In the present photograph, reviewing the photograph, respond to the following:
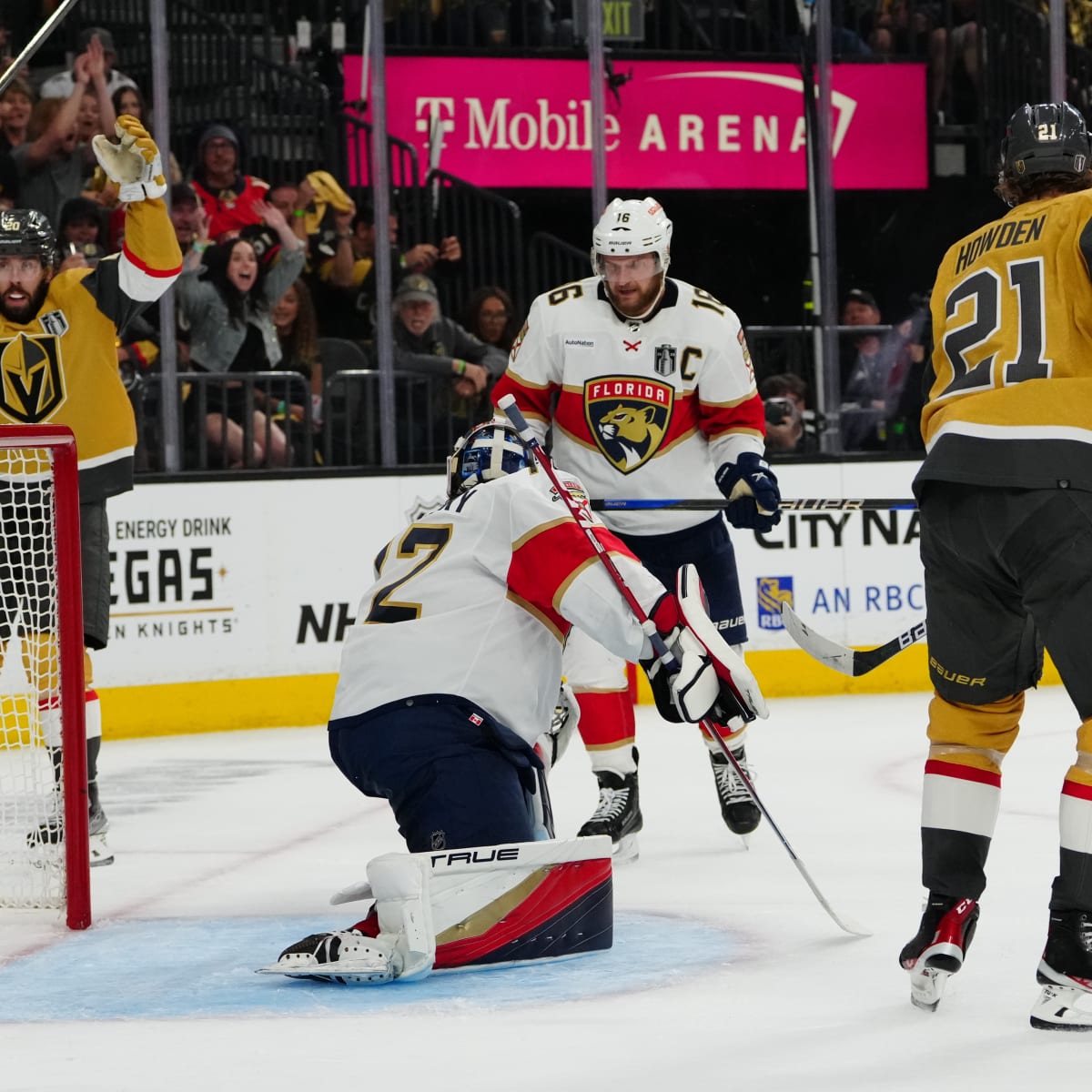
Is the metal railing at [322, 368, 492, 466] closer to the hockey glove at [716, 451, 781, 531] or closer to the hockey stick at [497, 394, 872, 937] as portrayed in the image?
the hockey glove at [716, 451, 781, 531]

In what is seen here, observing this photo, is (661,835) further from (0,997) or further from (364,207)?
(364,207)

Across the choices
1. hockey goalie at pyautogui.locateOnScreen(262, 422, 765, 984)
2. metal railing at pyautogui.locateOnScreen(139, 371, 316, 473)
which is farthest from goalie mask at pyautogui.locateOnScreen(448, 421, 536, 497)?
metal railing at pyautogui.locateOnScreen(139, 371, 316, 473)

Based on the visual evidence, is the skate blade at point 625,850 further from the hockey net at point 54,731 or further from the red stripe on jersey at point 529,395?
the hockey net at point 54,731

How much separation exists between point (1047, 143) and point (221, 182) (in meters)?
4.27

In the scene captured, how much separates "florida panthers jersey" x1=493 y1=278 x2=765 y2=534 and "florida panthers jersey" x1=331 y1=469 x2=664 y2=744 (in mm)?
1033

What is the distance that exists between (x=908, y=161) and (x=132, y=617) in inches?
149

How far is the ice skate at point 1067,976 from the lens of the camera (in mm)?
2221

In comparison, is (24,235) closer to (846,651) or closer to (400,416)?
(846,651)

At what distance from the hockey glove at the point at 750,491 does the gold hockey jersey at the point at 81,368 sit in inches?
43.9

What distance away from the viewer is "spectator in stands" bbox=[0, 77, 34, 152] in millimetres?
6082

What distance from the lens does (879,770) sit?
4520 millimetres

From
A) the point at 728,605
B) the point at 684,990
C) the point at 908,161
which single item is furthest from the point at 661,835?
the point at 908,161

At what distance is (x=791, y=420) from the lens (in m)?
6.52

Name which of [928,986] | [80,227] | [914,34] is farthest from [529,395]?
[914,34]
